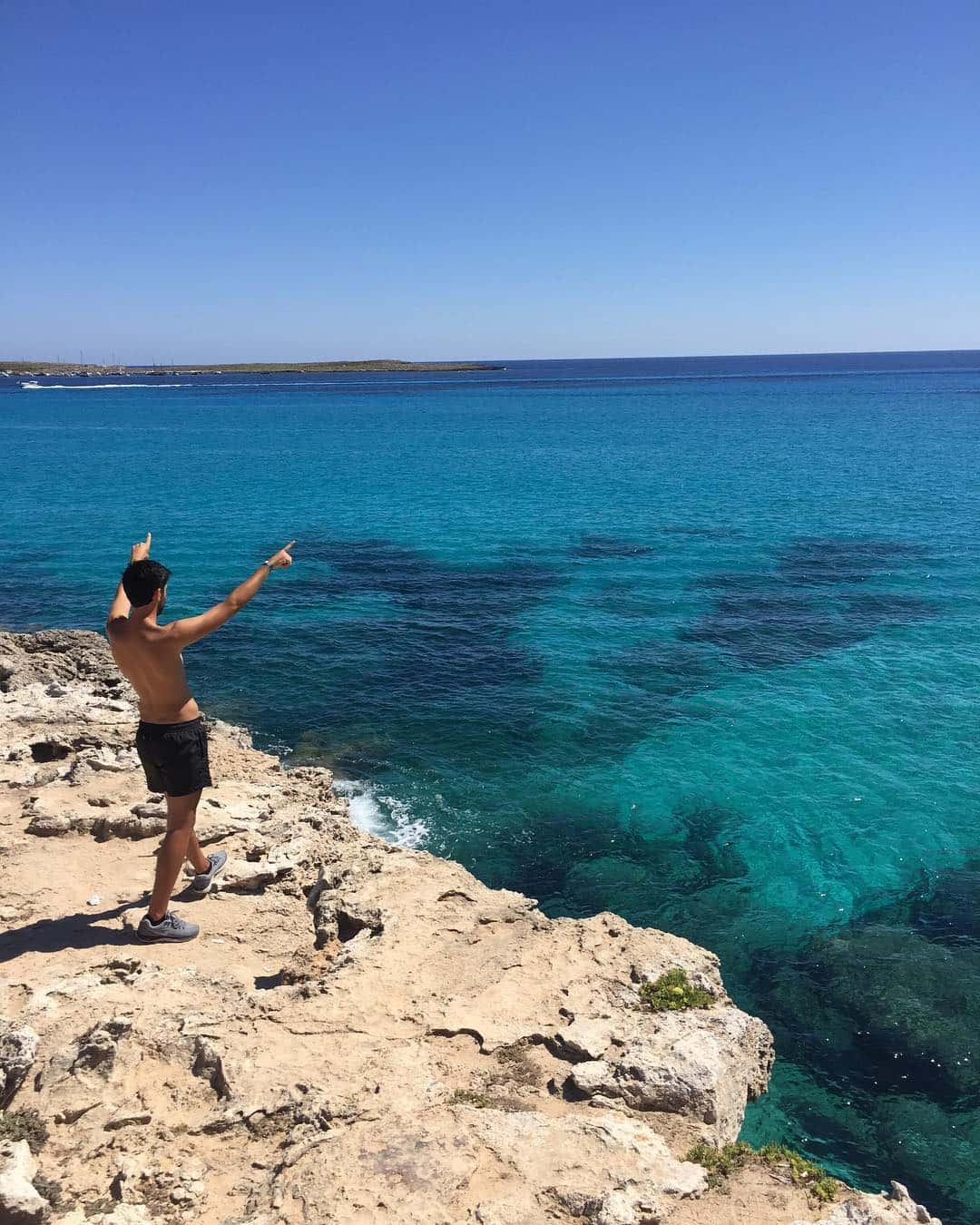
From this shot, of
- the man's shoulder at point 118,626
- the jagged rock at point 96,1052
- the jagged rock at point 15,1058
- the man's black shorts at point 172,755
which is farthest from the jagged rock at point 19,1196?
the man's shoulder at point 118,626

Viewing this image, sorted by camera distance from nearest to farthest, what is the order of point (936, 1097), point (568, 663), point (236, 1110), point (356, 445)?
1. point (236, 1110)
2. point (936, 1097)
3. point (568, 663)
4. point (356, 445)

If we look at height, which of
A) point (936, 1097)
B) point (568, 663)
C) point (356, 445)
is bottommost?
point (936, 1097)

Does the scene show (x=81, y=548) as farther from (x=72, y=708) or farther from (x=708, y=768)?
(x=708, y=768)

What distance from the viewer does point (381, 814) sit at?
15.3 meters

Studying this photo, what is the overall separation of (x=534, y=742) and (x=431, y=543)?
19.2 metres

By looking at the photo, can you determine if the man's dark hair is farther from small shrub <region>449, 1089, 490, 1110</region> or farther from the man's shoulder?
small shrub <region>449, 1089, 490, 1110</region>

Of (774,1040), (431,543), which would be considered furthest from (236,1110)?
(431,543)

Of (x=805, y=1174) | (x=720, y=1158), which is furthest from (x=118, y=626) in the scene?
(x=805, y=1174)

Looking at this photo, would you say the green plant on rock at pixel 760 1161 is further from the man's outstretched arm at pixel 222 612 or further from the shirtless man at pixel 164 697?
the man's outstretched arm at pixel 222 612

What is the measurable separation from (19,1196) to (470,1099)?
321 cm

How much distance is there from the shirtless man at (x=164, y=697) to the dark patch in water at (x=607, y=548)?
26.1 metres

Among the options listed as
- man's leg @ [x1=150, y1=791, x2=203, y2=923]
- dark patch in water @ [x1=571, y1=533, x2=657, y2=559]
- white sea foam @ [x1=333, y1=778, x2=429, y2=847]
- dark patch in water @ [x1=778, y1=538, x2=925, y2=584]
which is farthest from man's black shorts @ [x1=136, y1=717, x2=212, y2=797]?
dark patch in water @ [x1=571, y1=533, x2=657, y2=559]

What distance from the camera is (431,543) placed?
1415 inches

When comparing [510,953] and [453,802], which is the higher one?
[510,953]
